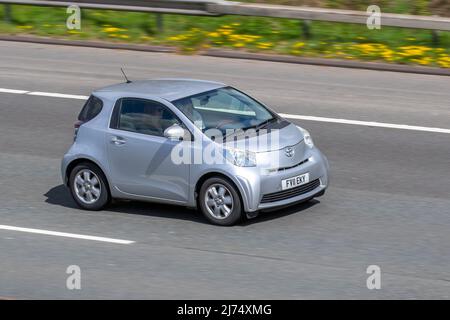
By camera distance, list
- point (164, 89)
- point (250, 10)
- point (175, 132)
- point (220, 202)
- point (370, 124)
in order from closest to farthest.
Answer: point (220, 202), point (175, 132), point (164, 89), point (370, 124), point (250, 10)

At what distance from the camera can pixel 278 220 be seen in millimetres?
12570

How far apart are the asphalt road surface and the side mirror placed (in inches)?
39.3

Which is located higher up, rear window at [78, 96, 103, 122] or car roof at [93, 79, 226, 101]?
car roof at [93, 79, 226, 101]

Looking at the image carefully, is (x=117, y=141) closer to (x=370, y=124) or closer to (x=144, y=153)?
(x=144, y=153)

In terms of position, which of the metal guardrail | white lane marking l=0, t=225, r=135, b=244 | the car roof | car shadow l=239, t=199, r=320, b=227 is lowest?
white lane marking l=0, t=225, r=135, b=244

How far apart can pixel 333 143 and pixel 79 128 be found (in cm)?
405

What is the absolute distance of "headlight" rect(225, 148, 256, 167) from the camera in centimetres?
1215

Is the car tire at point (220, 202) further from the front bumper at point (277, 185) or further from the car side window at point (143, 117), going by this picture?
Answer: the car side window at point (143, 117)

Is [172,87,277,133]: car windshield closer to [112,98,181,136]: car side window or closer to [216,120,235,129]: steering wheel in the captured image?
[216,120,235,129]: steering wheel

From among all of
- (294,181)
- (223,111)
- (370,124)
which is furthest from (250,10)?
(294,181)

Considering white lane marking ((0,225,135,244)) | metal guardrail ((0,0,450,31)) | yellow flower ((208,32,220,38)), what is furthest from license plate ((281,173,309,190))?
yellow flower ((208,32,220,38))

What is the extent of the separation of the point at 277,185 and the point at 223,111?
1225 millimetres

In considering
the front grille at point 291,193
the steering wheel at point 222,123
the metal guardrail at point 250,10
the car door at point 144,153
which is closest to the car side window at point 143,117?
the car door at point 144,153

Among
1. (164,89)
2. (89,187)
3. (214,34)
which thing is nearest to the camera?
(164,89)
